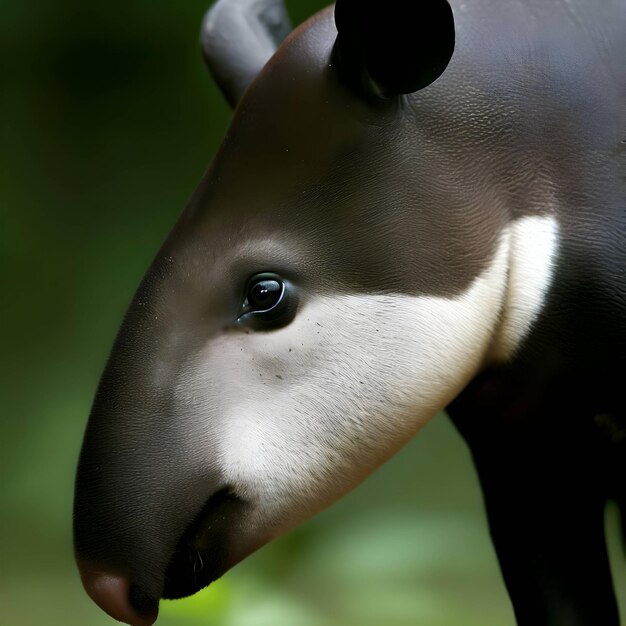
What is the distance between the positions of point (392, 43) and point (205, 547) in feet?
1.27

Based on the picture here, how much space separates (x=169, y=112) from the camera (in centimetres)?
190

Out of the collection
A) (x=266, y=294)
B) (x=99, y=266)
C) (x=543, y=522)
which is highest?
(x=266, y=294)

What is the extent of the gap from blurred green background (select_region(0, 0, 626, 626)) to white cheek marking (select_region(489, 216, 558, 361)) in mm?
1000

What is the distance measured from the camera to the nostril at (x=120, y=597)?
0.71 m

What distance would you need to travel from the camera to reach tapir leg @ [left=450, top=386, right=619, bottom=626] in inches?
33.7

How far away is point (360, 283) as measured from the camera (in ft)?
2.44

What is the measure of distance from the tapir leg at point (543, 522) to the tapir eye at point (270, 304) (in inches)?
8.5

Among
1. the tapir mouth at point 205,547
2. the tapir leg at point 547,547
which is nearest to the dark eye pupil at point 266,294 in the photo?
the tapir mouth at point 205,547

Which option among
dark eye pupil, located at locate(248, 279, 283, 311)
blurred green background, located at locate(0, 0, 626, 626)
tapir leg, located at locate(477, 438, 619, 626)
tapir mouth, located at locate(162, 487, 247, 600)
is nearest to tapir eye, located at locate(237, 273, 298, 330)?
dark eye pupil, located at locate(248, 279, 283, 311)

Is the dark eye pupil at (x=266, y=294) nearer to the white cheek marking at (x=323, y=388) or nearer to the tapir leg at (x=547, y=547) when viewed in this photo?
the white cheek marking at (x=323, y=388)

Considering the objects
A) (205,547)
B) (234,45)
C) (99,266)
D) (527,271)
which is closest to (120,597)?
(205,547)

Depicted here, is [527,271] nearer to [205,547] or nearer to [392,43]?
[392,43]

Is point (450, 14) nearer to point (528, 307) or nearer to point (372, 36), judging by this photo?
point (372, 36)

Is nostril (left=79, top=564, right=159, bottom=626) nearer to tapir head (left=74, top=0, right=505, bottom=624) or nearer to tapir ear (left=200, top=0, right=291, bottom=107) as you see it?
tapir head (left=74, top=0, right=505, bottom=624)
